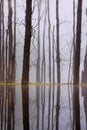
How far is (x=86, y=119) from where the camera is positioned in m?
1.78

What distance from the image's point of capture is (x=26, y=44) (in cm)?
858

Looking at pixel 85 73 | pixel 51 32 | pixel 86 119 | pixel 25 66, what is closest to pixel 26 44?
pixel 25 66

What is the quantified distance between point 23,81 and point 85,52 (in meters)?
10.5

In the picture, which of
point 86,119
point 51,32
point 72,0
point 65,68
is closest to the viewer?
point 86,119

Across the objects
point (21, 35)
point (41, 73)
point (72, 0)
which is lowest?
point (41, 73)

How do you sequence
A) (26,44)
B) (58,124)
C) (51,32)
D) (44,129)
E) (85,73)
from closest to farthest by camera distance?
(44,129) < (58,124) < (26,44) < (85,73) < (51,32)

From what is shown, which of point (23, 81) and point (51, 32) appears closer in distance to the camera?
point (23, 81)

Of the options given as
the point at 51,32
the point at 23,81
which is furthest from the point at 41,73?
the point at 23,81

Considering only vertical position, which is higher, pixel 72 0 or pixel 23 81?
pixel 72 0

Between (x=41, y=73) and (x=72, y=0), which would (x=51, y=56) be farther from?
(x=72, y=0)

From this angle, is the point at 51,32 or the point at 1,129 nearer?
the point at 1,129

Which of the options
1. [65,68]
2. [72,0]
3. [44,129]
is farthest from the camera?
[65,68]

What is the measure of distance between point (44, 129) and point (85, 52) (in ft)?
57.9

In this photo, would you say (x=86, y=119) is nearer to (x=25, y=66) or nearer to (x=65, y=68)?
(x=25, y=66)
